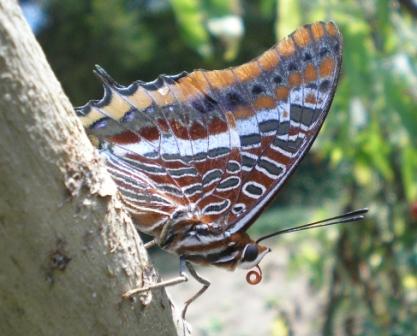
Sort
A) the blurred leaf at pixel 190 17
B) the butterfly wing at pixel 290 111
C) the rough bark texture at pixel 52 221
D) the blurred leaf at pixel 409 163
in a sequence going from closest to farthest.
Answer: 1. the rough bark texture at pixel 52 221
2. the butterfly wing at pixel 290 111
3. the blurred leaf at pixel 190 17
4. the blurred leaf at pixel 409 163

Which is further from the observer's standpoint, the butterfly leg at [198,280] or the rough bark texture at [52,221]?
the butterfly leg at [198,280]

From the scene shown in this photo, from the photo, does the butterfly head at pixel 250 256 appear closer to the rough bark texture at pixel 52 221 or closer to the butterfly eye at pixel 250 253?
the butterfly eye at pixel 250 253

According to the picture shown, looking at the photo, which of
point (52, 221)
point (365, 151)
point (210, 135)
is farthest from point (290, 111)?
point (365, 151)

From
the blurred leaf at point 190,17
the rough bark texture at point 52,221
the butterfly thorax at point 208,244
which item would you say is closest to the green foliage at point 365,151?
the blurred leaf at point 190,17

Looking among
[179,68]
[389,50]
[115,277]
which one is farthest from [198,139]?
[179,68]

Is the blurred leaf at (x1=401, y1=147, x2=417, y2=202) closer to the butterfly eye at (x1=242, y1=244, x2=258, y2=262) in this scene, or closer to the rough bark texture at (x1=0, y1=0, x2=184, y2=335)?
the butterfly eye at (x1=242, y1=244, x2=258, y2=262)

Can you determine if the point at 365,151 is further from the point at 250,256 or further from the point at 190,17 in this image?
the point at 250,256

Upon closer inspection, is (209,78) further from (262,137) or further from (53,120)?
(53,120)
